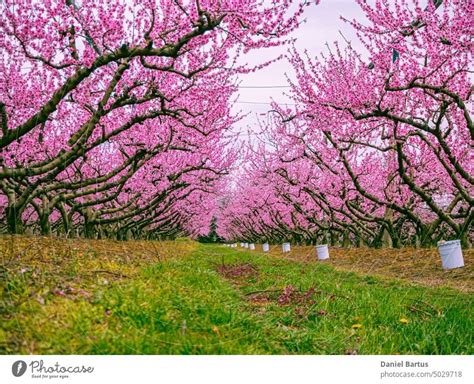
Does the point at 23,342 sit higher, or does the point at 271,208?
the point at 271,208

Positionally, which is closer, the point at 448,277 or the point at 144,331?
the point at 144,331

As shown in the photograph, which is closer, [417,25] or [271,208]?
[417,25]

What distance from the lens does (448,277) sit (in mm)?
7840

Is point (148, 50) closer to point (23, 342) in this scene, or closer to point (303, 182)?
point (23, 342)

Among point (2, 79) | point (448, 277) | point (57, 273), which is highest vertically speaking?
point (2, 79)

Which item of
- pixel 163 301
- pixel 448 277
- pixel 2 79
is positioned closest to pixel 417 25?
pixel 448 277

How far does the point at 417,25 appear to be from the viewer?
7.37 meters

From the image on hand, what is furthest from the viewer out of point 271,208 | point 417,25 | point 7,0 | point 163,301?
point 271,208

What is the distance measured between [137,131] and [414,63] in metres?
7.26

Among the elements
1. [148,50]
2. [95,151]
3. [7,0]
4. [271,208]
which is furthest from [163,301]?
[271,208]

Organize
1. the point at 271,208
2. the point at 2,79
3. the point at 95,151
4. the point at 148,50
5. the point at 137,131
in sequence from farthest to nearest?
the point at 271,208 → the point at 95,151 → the point at 137,131 → the point at 2,79 → the point at 148,50
